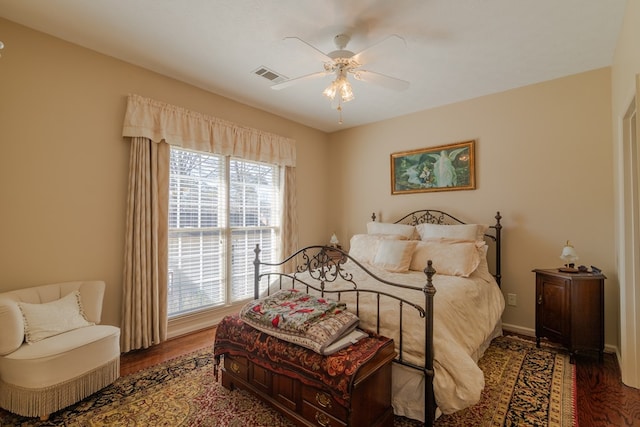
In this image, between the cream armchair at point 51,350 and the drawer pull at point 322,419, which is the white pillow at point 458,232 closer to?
the drawer pull at point 322,419

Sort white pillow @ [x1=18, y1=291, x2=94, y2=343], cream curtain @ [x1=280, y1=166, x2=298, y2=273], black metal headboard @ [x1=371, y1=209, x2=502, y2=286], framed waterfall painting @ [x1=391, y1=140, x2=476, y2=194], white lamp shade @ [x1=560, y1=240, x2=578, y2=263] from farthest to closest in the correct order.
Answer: cream curtain @ [x1=280, y1=166, x2=298, y2=273]
framed waterfall painting @ [x1=391, y1=140, x2=476, y2=194]
black metal headboard @ [x1=371, y1=209, x2=502, y2=286]
white lamp shade @ [x1=560, y1=240, x2=578, y2=263]
white pillow @ [x1=18, y1=291, x2=94, y2=343]

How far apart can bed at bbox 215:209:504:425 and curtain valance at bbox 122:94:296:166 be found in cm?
167

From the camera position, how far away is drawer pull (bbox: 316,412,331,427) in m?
1.60

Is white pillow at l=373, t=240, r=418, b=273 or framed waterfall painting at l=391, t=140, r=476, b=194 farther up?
framed waterfall painting at l=391, t=140, r=476, b=194

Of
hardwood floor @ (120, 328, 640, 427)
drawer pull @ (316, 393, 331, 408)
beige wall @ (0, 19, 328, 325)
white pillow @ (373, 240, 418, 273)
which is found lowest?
hardwood floor @ (120, 328, 640, 427)

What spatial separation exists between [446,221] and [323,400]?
2898 mm

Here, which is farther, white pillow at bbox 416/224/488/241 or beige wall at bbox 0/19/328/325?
white pillow at bbox 416/224/488/241

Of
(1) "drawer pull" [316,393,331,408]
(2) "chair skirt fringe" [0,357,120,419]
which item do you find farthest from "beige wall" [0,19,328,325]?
(1) "drawer pull" [316,393,331,408]

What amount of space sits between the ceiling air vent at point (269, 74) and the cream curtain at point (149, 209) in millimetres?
850

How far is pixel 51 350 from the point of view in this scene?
191 centimetres

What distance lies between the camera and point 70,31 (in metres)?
2.40

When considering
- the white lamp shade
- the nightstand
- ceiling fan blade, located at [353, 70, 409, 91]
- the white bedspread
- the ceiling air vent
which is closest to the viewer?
the white bedspread

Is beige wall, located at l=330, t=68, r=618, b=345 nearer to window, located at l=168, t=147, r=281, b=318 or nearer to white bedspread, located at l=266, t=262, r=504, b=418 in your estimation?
white bedspread, located at l=266, t=262, r=504, b=418

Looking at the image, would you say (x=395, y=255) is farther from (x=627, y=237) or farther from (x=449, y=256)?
(x=627, y=237)
